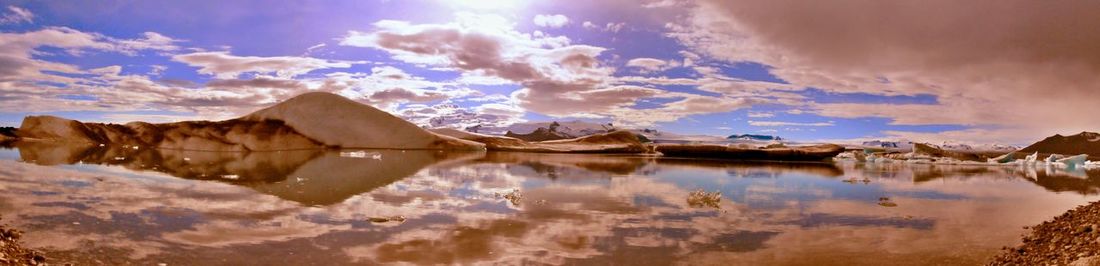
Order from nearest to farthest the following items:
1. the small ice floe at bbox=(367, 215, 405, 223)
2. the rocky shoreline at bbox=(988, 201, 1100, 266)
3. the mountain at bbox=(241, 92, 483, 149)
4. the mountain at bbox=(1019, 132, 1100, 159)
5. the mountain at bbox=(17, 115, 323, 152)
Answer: the rocky shoreline at bbox=(988, 201, 1100, 266) → the small ice floe at bbox=(367, 215, 405, 223) → the mountain at bbox=(17, 115, 323, 152) → the mountain at bbox=(241, 92, 483, 149) → the mountain at bbox=(1019, 132, 1100, 159)

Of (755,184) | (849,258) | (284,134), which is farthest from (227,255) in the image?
(284,134)

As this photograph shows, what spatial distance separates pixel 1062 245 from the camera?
250 inches

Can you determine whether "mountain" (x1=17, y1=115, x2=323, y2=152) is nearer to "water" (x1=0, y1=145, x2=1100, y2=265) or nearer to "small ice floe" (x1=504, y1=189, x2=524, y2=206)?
"water" (x1=0, y1=145, x2=1100, y2=265)

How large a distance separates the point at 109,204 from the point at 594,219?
7.04 m

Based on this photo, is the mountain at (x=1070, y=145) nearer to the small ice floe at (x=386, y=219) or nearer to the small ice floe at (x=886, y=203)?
the small ice floe at (x=886, y=203)

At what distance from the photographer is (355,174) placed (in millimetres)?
15711

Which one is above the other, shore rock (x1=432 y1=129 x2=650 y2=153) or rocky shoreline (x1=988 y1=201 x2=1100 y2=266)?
shore rock (x1=432 y1=129 x2=650 y2=153)

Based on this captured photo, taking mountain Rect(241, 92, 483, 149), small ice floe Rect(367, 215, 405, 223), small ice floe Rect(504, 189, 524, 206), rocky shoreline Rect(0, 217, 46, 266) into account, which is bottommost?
rocky shoreline Rect(0, 217, 46, 266)

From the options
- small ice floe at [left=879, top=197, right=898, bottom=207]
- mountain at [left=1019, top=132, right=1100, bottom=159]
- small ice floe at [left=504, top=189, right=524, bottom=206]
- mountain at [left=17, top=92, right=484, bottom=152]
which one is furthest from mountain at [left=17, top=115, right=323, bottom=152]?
mountain at [left=1019, top=132, right=1100, bottom=159]

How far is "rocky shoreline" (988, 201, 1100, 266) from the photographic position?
18.1 ft

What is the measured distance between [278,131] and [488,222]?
33.7 metres

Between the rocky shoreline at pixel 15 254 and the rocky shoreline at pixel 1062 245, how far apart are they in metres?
8.92

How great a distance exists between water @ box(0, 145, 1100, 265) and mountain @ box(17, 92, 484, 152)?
22.2 m

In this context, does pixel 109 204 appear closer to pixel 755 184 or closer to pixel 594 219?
pixel 594 219
